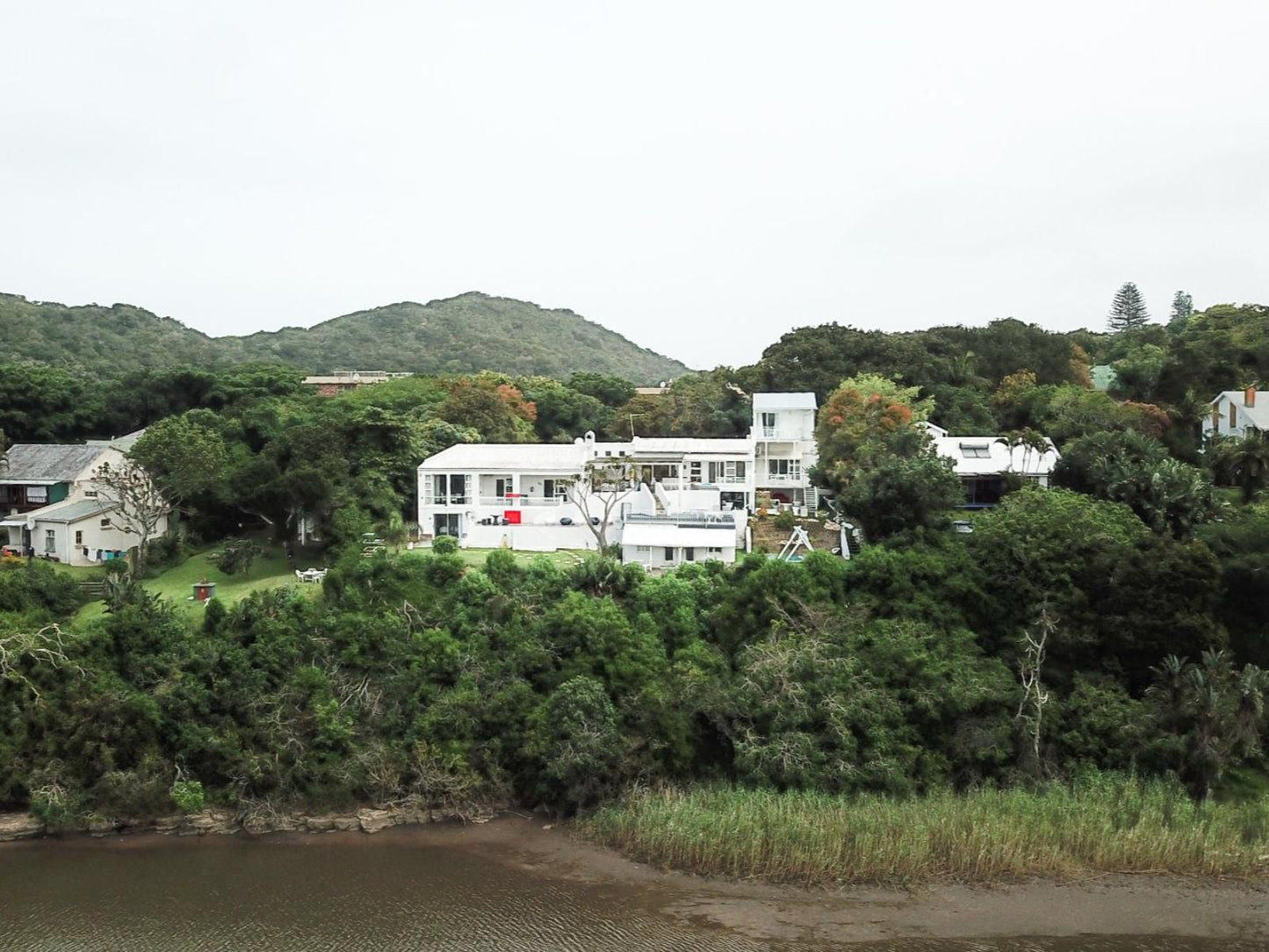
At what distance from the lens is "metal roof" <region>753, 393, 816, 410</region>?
30.2 meters

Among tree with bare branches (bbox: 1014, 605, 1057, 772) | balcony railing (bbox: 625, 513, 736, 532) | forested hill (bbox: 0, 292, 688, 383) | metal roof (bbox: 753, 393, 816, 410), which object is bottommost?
tree with bare branches (bbox: 1014, 605, 1057, 772)

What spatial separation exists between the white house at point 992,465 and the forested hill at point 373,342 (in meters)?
38.4

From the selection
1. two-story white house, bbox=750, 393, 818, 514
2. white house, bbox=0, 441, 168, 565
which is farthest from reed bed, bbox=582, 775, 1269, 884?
white house, bbox=0, 441, 168, 565

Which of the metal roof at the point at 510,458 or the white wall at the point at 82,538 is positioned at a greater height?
the metal roof at the point at 510,458

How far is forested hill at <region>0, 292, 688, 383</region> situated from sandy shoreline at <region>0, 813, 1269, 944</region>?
41272 mm

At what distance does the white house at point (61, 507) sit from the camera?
24.7m

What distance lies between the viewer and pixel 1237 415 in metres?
28.5

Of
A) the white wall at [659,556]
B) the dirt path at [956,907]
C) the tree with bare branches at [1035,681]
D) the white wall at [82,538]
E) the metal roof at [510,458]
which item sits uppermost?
the metal roof at [510,458]

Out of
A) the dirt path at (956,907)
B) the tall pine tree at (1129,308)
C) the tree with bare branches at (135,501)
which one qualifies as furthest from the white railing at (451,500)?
the tall pine tree at (1129,308)

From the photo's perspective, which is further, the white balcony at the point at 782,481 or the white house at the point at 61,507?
the white balcony at the point at 782,481

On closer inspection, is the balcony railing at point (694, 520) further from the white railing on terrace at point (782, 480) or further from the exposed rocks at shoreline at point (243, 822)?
the exposed rocks at shoreline at point (243, 822)

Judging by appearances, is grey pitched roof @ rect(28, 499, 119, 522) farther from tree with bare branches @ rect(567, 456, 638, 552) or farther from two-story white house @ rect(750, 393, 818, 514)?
two-story white house @ rect(750, 393, 818, 514)

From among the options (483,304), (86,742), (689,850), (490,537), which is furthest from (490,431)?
(483,304)

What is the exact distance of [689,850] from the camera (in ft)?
50.5
